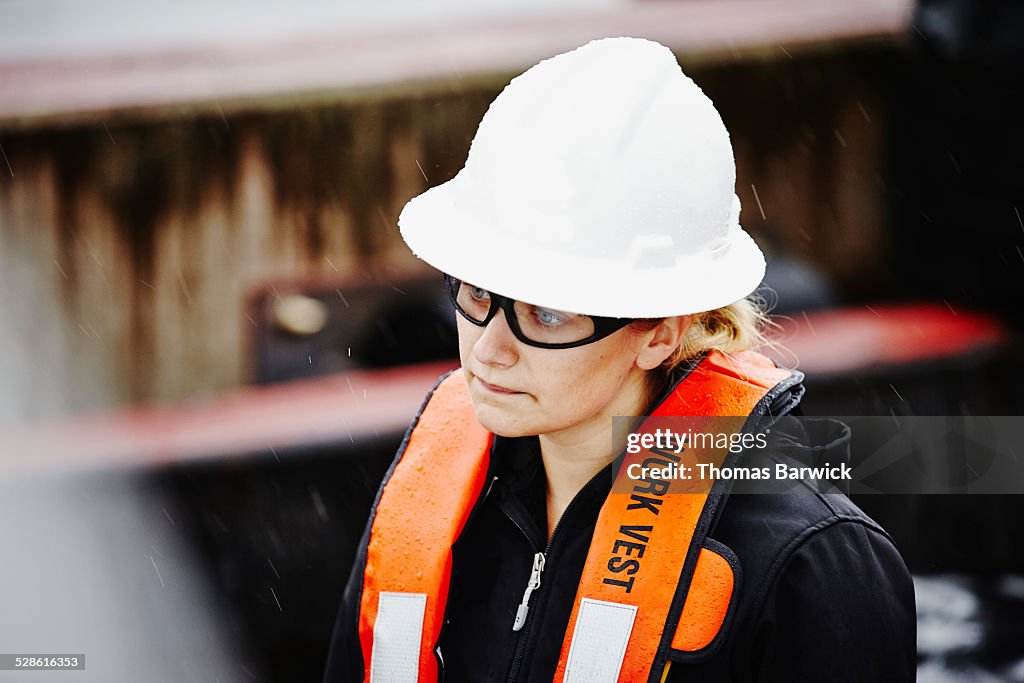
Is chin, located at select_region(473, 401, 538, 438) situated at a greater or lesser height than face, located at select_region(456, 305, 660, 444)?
lesser

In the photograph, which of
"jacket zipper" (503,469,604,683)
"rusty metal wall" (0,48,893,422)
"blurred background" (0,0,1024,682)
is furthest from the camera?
"rusty metal wall" (0,48,893,422)

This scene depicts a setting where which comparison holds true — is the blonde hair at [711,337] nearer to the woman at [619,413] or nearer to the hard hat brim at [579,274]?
the woman at [619,413]

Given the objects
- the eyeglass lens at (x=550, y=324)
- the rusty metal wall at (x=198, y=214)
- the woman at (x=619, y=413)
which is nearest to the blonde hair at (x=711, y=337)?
the woman at (x=619, y=413)

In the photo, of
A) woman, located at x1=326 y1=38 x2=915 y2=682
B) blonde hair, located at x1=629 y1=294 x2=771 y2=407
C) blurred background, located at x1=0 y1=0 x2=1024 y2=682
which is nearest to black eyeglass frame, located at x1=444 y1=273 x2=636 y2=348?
woman, located at x1=326 y1=38 x2=915 y2=682

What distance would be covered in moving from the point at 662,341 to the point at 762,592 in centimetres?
44

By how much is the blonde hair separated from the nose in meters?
0.33

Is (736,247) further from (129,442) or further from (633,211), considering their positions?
(129,442)

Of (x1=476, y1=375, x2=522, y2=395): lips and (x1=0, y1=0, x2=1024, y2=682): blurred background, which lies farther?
(x1=0, y1=0, x2=1024, y2=682): blurred background

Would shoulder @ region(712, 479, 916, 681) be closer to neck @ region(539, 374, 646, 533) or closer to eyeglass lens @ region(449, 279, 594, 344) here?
neck @ region(539, 374, 646, 533)

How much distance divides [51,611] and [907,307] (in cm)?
407

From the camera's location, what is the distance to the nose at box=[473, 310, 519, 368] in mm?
1720

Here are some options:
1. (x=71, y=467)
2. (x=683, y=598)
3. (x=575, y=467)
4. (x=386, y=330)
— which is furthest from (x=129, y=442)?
(x=683, y=598)

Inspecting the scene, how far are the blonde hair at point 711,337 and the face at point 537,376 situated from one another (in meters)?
0.15

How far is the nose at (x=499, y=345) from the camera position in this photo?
67.7 inches
